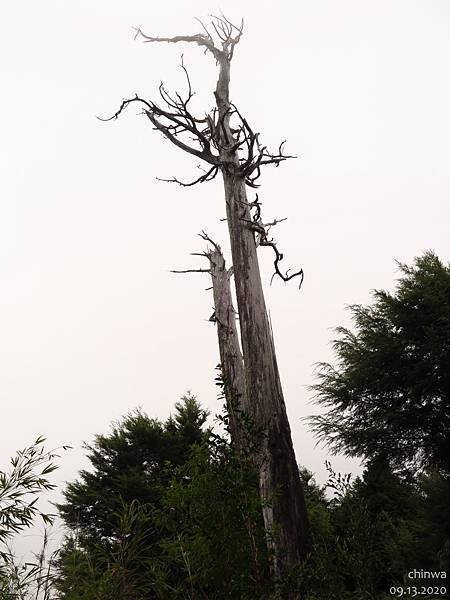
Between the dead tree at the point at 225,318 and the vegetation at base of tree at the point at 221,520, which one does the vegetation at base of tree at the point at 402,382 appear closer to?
the vegetation at base of tree at the point at 221,520

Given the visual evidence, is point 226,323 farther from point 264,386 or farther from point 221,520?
point 221,520

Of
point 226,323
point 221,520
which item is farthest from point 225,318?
point 221,520

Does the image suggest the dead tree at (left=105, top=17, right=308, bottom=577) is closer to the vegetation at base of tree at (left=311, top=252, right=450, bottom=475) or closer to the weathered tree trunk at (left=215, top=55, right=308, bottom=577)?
the weathered tree trunk at (left=215, top=55, right=308, bottom=577)

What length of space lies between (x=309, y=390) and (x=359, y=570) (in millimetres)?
8919

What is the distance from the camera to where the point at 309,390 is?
11359 mm

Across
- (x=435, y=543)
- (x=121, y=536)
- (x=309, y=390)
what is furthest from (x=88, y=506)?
(x=121, y=536)

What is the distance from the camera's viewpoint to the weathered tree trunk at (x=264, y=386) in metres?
4.70

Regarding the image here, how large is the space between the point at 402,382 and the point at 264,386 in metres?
5.67

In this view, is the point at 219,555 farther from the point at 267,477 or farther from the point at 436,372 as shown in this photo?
the point at 436,372

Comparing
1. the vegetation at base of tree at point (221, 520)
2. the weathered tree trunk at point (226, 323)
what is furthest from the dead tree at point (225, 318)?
the vegetation at base of tree at point (221, 520)

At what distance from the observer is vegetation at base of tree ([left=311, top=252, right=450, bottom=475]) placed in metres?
9.65

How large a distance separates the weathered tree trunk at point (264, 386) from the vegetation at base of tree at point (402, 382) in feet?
16.3

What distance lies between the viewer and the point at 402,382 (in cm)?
1008

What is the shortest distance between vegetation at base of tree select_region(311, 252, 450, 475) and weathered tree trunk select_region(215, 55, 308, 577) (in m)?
4.96
